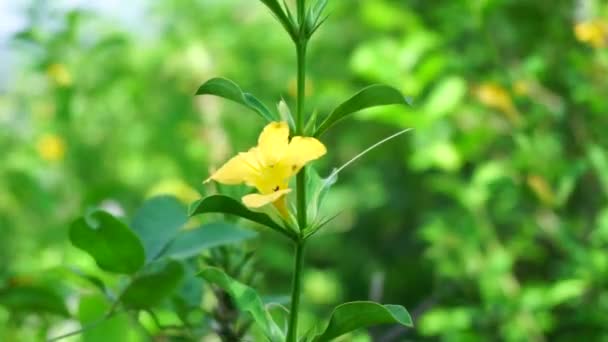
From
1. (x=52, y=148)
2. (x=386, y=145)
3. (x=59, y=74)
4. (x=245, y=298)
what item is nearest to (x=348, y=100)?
(x=245, y=298)

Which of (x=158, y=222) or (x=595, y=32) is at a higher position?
(x=595, y=32)

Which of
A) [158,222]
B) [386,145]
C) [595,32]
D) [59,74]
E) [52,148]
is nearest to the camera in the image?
[158,222]

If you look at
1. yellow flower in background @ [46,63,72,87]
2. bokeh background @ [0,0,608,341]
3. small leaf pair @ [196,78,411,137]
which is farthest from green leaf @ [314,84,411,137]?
yellow flower in background @ [46,63,72,87]

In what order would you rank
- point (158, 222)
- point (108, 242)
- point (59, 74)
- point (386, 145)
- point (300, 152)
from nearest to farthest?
point (300, 152) → point (108, 242) → point (158, 222) → point (59, 74) → point (386, 145)

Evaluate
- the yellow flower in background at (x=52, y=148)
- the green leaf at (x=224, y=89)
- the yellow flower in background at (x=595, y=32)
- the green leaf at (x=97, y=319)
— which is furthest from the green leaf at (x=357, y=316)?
the yellow flower in background at (x=52, y=148)

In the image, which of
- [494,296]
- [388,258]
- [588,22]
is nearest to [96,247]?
[494,296]

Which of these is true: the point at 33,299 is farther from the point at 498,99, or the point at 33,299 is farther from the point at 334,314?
the point at 498,99

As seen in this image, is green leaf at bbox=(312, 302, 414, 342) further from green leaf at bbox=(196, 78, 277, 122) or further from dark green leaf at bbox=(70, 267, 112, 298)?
dark green leaf at bbox=(70, 267, 112, 298)
